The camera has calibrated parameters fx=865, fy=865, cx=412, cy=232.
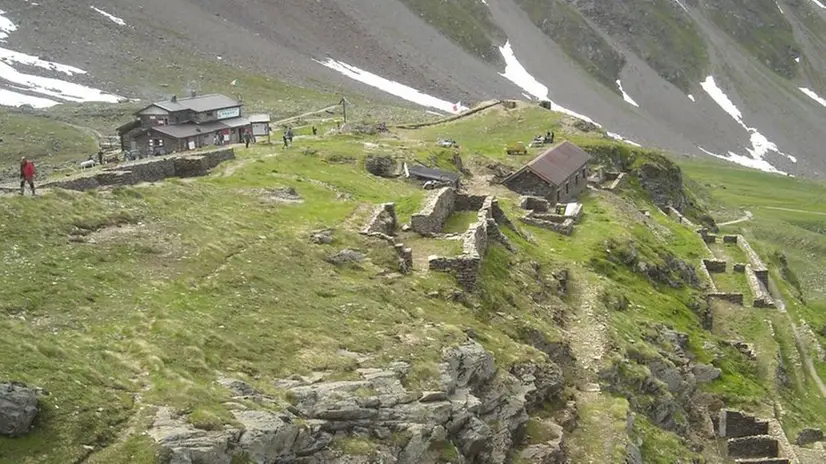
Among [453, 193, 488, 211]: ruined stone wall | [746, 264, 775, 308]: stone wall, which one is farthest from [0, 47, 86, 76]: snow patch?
[453, 193, 488, 211]: ruined stone wall

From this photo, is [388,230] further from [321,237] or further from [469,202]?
[469,202]

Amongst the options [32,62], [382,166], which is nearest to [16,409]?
[382,166]

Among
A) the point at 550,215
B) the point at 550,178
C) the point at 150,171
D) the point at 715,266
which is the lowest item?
the point at 715,266

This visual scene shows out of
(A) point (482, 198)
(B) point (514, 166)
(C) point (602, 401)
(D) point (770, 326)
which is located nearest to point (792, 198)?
(B) point (514, 166)

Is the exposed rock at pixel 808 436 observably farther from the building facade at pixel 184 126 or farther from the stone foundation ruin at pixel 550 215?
the building facade at pixel 184 126

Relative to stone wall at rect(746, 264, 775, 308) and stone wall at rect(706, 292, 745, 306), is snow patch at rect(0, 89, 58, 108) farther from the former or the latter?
stone wall at rect(706, 292, 745, 306)

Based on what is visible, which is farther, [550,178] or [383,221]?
[550,178]
